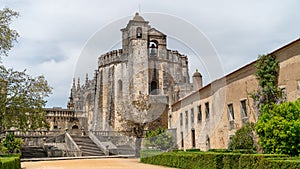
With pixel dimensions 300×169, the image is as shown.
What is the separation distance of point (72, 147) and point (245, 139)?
16287mm

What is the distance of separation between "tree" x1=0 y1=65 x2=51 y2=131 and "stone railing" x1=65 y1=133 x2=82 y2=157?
810 cm

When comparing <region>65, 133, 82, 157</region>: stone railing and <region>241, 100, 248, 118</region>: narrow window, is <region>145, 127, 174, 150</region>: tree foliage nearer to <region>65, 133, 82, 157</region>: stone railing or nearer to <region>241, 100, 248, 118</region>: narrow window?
<region>65, 133, 82, 157</region>: stone railing

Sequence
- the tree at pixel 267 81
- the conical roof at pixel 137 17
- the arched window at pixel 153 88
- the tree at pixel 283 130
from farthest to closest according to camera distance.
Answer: the conical roof at pixel 137 17
the arched window at pixel 153 88
the tree at pixel 267 81
the tree at pixel 283 130

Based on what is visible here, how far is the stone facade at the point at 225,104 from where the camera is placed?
47.1 feet

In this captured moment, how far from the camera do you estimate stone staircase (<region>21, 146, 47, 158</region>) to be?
1062 inches

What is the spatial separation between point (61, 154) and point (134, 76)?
16.0 metres

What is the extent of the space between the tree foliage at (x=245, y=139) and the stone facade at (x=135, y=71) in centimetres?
2306

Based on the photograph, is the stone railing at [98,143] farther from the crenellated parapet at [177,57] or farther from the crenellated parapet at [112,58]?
the crenellated parapet at [177,57]

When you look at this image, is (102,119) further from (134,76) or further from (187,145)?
(187,145)

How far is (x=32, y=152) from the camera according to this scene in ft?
91.4

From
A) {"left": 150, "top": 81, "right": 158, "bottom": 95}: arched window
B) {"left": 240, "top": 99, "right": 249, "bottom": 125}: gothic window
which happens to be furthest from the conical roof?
{"left": 240, "top": 99, "right": 249, "bottom": 125}: gothic window

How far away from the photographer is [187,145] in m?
26.3

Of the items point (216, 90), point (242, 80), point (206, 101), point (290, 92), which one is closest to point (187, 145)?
point (206, 101)

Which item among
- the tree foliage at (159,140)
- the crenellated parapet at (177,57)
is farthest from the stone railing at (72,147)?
the crenellated parapet at (177,57)
